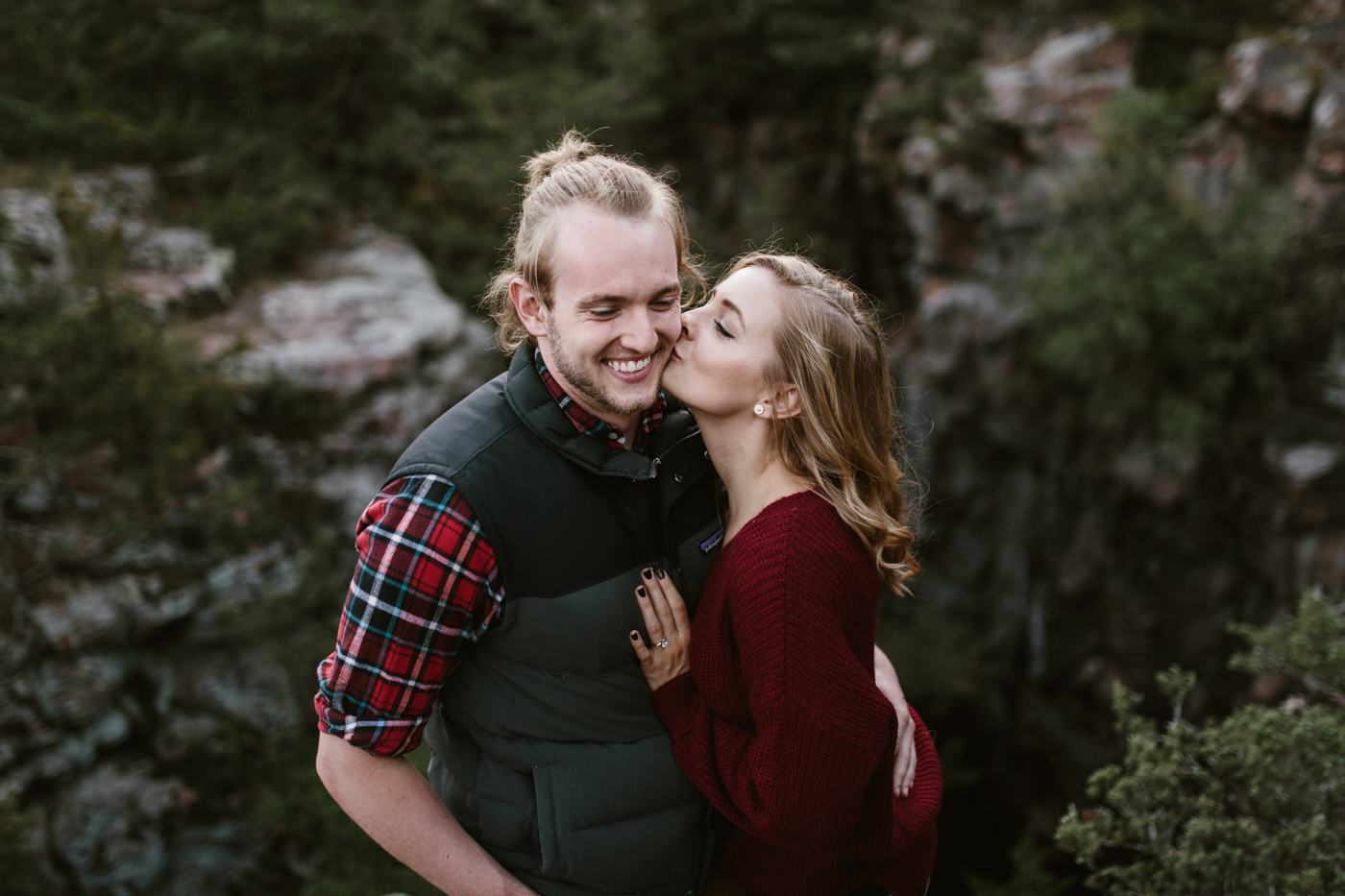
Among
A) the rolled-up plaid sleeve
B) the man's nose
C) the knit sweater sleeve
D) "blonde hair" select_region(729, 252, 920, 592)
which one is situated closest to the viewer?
the rolled-up plaid sleeve

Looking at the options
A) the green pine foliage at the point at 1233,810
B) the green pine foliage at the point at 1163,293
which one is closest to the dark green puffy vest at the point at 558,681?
the green pine foliage at the point at 1233,810

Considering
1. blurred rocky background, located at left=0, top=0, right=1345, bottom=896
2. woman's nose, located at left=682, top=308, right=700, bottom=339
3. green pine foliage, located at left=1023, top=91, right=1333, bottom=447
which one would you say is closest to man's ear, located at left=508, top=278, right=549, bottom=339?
woman's nose, located at left=682, top=308, right=700, bottom=339

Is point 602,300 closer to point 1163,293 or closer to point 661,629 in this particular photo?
point 661,629

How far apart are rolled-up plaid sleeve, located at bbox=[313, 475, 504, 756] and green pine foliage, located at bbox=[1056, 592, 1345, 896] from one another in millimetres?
2443

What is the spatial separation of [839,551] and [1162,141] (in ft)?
23.1

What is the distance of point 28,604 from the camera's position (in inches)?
193

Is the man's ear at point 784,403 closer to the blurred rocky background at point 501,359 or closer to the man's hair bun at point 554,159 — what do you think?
the man's hair bun at point 554,159

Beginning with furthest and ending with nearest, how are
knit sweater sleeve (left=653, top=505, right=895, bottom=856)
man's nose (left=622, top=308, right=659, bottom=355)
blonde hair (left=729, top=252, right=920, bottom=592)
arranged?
1. blonde hair (left=729, top=252, right=920, bottom=592)
2. man's nose (left=622, top=308, right=659, bottom=355)
3. knit sweater sleeve (left=653, top=505, right=895, bottom=856)

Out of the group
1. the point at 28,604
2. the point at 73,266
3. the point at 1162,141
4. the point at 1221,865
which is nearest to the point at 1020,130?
the point at 1162,141

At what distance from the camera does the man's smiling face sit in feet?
6.49

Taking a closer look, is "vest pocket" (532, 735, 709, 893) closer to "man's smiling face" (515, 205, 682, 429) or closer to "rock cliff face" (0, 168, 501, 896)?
"man's smiling face" (515, 205, 682, 429)

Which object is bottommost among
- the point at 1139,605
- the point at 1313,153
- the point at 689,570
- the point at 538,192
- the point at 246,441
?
the point at 1139,605

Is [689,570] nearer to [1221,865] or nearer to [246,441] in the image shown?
[1221,865]

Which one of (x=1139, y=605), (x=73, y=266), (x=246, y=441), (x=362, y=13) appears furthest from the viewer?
(x=362, y=13)
